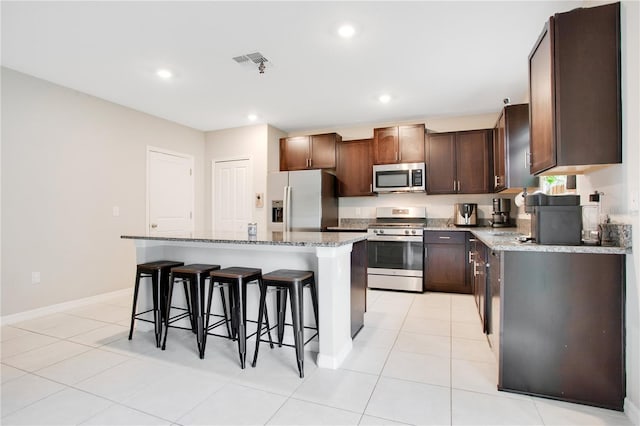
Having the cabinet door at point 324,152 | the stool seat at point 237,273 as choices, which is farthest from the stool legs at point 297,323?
the cabinet door at point 324,152

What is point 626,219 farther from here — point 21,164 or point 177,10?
point 21,164

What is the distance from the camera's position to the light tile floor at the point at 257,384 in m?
1.69

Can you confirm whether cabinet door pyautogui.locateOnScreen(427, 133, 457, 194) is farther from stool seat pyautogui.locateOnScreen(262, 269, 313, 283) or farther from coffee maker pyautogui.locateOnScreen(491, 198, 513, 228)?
stool seat pyautogui.locateOnScreen(262, 269, 313, 283)

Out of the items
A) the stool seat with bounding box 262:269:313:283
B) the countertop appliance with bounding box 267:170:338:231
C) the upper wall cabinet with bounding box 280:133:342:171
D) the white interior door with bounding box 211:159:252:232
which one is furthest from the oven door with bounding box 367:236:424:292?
the stool seat with bounding box 262:269:313:283

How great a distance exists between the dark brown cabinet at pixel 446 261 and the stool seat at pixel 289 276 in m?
2.54

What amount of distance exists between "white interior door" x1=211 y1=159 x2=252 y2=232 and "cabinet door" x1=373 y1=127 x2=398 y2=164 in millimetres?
2104

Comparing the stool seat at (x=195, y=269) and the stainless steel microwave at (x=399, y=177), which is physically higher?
the stainless steel microwave at (x=399, y=177)

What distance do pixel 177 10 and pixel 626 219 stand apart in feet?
10.3

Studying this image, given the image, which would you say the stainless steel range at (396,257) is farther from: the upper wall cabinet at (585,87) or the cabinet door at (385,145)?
the upper wall cabinet at (585,87)

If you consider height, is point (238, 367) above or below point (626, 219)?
below

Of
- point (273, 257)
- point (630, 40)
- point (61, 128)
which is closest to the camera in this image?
point (630, 40)

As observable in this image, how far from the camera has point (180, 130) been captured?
206 inches

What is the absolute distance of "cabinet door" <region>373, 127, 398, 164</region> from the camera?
15.7 feet

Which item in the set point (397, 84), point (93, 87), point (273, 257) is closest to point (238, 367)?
point (273, 257)
